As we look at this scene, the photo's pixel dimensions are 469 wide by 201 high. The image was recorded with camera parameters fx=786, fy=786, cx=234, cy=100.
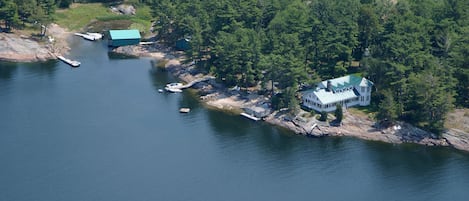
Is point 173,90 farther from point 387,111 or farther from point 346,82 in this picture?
point 387,111

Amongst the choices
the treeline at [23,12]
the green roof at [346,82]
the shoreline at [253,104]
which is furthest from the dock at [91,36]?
the green roof at [346,82]

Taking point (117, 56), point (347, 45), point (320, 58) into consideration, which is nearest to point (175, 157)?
point (320, 58)

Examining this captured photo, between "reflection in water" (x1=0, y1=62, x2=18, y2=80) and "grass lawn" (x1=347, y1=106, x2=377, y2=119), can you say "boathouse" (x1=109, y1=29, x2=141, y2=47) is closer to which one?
"reflection in water" (x1=0, y1=62, x2=18, y2=80)

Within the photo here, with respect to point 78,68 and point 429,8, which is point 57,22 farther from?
point 429,8

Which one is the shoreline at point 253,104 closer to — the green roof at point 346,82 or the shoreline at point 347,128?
the shoreline at point 347,128

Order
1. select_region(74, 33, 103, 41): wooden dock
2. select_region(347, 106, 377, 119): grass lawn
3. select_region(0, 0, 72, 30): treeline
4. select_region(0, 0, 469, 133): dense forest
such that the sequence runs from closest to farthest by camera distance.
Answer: select_region(0, 0, 469, 133): dense forest
select_region(347, 106, 377, 119): grass lawn
select_region(0, 0, 72, 30): treeline
select_region(74, 33, 103, 41): wooden dock

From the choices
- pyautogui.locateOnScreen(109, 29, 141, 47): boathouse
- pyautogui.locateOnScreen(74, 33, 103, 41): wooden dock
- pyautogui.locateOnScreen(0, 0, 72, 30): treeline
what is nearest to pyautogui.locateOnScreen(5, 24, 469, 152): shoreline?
pyautogui.locateOnScreen(109, 29, 141, 47): boathouse

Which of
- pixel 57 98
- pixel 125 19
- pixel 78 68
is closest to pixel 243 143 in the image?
pixel 57 98
